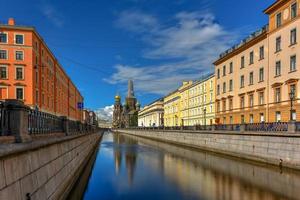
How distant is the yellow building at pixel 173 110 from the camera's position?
92750mm

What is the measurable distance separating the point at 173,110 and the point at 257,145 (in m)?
72.6

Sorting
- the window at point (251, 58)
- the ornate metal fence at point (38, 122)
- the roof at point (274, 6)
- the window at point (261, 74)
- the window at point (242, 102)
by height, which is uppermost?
the roof at point (274, 6)

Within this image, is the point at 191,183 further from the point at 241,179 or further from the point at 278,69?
the point at 278,69

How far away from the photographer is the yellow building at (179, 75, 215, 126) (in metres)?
63.9

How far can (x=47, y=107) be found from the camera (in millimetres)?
60906

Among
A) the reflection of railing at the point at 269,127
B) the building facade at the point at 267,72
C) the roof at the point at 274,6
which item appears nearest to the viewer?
the reflection of railing at the point at 269,127

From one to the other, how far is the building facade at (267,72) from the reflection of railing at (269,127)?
227cm

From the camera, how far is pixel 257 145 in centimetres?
2680

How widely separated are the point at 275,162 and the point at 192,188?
34.3ft

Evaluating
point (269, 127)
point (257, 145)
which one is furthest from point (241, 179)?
point (269, 127)

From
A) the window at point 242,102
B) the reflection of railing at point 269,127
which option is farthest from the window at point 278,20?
the reflection of railing at point 269,127

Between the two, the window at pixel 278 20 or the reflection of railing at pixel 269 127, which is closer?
the reflection of railing at pixel 269 127

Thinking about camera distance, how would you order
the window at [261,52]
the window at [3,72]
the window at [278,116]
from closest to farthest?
the window at [278,116] → the window at [261,52] → the window at [3,72]

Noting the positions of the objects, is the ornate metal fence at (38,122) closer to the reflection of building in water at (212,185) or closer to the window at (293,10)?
the reflection of building in water at (212,185)
